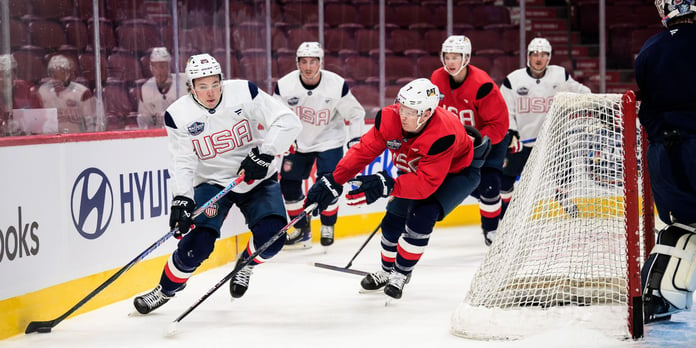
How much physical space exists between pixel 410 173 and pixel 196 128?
93 centimetres

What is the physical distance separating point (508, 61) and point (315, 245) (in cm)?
256

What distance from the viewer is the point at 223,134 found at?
4.05 metres

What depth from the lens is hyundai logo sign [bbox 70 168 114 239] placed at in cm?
414

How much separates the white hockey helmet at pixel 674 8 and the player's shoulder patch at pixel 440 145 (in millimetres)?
1003

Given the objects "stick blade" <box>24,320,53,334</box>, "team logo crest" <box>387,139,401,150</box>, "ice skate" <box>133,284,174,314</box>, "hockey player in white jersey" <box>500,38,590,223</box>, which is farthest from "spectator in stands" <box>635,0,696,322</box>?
"hockey player in white jersey" <box>500,38,590,223</box>

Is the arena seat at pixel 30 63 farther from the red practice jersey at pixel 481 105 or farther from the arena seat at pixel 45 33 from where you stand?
the red practice jersey at pixel 481 105

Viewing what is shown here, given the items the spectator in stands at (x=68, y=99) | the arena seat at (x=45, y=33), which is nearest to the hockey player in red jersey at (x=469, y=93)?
the spectator in stands at (x=68, y=99)

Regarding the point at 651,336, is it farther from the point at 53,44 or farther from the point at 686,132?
the point at 53,44

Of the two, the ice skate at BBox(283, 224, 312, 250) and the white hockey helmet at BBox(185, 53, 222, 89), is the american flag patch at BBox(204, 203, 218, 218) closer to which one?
the white hockey helmet at BBox(185, 53, 222, 89)

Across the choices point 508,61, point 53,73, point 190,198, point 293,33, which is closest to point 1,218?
point 190,198

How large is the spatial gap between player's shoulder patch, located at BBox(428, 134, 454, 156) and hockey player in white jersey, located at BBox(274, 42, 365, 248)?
2.04m

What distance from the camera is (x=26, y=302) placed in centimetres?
378

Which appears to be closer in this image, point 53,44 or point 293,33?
point 53,44

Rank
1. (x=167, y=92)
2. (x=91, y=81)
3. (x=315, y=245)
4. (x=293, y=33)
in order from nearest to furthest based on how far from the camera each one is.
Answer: (x=91, y=81) → (x=167, y=92) → (x=315, y=245) → (x=293, y=33)
